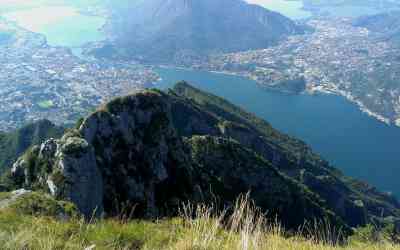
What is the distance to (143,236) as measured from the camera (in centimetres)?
502

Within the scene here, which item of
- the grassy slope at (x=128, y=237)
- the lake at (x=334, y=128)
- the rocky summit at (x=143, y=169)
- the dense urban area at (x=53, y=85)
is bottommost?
the lake at (x=334, y=128)

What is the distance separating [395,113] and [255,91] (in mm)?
48777

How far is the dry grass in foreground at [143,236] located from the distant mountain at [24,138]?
6535cm

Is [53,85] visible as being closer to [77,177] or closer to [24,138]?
[24,138]

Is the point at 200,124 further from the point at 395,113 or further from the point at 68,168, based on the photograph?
the point at 395,113

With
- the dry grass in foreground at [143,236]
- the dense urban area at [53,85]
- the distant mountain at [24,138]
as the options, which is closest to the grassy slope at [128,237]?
the dry grass in foreground at [143,236]

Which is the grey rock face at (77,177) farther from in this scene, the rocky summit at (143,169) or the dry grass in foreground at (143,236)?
the dry grass in foreground at (143,236)

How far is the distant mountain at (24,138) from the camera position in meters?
68.6

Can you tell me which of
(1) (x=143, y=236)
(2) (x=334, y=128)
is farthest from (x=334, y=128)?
(1) (x=143, y=236)

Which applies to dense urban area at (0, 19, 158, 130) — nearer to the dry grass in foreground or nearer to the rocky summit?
the rocky summit

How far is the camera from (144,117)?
107 ft

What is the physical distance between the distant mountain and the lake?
6701cm

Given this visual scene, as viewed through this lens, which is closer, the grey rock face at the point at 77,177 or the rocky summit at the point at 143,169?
the grey rock face at the point at 77,177


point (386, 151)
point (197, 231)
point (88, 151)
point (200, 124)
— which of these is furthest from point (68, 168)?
point (386, 151)
